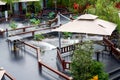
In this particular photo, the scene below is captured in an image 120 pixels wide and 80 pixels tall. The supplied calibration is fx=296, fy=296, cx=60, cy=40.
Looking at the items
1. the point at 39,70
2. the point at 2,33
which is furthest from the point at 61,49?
the point at 2,33

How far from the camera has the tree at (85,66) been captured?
569 inches

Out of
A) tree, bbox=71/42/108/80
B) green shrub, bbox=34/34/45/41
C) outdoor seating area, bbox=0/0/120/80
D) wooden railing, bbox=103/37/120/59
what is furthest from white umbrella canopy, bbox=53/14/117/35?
green shrub, bbox=34/34/45/41

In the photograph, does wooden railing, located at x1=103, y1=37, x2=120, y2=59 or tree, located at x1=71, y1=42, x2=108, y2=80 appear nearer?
tree, located at x1=71, y1=42, x2=108, y2=80

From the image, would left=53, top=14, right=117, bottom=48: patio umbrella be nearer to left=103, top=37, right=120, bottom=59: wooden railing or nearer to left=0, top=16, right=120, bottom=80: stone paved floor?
left=103, top=37, right=120, bottom=59: wooden railing

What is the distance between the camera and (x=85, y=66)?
14.4m

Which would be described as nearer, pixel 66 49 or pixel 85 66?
pixel 85 66

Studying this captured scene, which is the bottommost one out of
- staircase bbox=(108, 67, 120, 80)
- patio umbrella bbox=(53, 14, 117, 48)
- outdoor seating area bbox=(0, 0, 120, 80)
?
staircase bbox=(108, 67, 120, 80)

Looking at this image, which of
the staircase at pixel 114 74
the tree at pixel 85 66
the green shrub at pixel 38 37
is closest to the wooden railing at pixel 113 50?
the staircase at pixel 114 74

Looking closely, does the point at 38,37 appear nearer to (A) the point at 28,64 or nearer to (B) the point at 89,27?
(A) the point at 28,64

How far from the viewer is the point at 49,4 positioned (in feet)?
124

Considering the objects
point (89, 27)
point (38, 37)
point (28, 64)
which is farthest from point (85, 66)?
point (38, 37)

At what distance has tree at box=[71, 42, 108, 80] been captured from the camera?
1445 cm

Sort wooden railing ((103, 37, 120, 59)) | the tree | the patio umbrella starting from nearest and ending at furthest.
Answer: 1. the tree
2. the patio umbrella
3. wooden railing ((103, 37, 120, 59))

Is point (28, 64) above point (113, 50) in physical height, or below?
below
